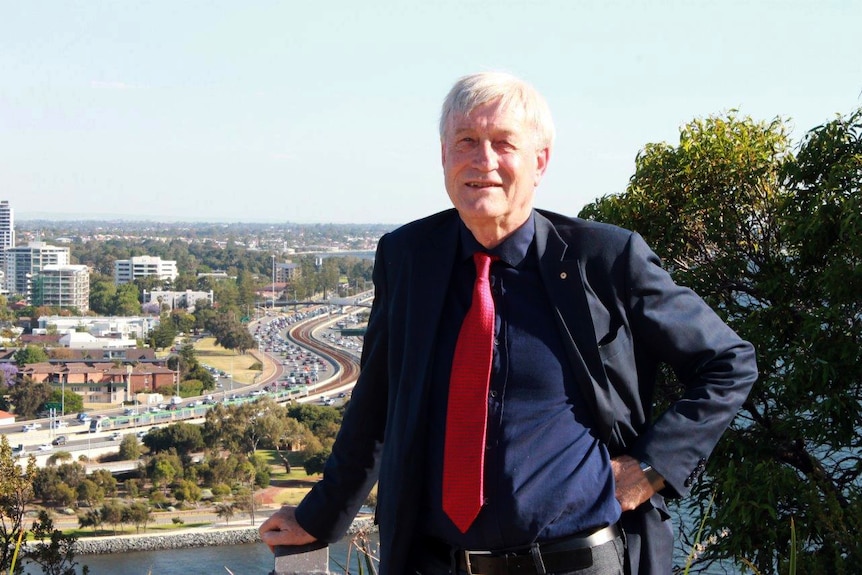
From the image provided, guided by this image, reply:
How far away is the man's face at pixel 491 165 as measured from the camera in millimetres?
1160

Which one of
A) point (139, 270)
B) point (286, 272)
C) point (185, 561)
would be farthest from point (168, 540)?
point (286, 272)

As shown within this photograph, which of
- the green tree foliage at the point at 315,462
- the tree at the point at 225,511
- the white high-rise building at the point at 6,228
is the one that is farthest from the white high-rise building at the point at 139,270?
the tree at the point at 225,511

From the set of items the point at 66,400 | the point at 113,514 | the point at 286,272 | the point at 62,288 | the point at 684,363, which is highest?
the point at 684,363

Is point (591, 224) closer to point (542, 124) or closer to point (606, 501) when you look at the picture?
point (542, 124)

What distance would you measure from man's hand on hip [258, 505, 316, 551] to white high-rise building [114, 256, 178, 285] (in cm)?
5890

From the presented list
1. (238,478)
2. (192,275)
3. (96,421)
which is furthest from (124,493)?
(192,275)

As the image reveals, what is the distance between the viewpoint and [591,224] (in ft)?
3.95

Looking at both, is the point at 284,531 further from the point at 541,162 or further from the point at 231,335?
the point at 231,335

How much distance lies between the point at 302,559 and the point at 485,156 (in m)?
0.46

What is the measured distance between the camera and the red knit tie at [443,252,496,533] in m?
1.11

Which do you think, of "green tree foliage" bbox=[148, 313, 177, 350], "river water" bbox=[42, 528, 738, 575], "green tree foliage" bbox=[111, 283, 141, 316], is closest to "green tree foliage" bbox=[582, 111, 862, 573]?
"river water" bbox=[42, 528, 738, 575]

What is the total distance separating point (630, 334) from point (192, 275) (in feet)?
198

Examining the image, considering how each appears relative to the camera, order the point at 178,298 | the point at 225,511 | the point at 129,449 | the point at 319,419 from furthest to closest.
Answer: the point at 178,298 → the point at 319,419 → the point at 129,449 → the point at 225,511

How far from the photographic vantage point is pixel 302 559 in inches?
46.2
